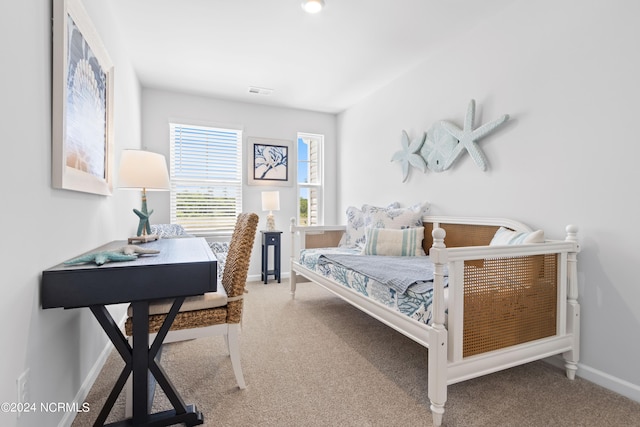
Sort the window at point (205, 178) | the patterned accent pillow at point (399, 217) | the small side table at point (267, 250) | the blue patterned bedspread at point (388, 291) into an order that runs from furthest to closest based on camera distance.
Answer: the small side table at point (267, 250)
the window at point (205, 178)
the patterned accent pillow at point (399, 217)
the blue patterned bedspread at point (388, 291)

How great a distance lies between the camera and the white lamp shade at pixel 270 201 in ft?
13.9

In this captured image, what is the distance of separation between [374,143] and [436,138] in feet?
3.66

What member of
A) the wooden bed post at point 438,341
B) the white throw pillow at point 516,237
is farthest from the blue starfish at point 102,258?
the white throw pillow at point 516,237

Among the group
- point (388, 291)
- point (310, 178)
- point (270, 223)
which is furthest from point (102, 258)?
point (310, 178)

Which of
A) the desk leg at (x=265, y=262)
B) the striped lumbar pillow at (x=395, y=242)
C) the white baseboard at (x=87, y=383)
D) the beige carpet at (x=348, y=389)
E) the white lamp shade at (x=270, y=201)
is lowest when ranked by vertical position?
the beige carpet at (x=348, y=389)

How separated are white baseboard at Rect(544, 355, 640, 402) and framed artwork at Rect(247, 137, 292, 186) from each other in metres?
3.62

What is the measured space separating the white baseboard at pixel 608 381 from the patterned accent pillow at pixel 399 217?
4.87ft

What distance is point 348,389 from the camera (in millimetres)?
1731

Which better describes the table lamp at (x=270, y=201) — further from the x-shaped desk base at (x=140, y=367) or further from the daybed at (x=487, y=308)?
the x-shaped desk base at (x=140, y=367)

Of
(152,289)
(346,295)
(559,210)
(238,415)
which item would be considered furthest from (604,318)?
(152,289)

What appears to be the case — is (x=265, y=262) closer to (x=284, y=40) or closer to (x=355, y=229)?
(x=355, y=229)

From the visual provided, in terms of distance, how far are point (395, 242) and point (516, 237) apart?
105cm

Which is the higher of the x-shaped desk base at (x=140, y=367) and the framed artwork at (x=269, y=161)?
the framed artwork at (x=269, y=161)

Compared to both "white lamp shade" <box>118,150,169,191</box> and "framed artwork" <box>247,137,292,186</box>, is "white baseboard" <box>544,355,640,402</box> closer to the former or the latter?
"white lamp shade" <box>118,150,169,191</box>
